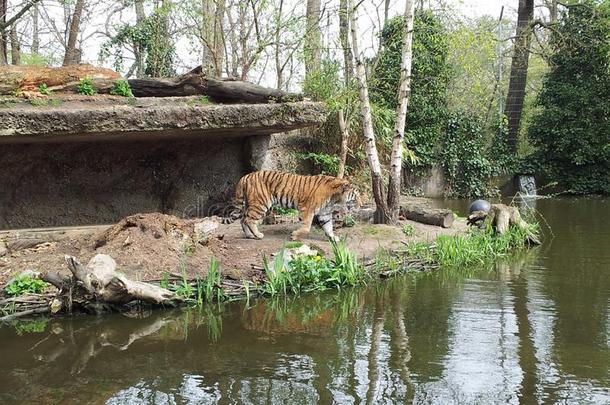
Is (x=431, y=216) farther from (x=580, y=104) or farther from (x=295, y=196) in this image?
(x=580, y=104)

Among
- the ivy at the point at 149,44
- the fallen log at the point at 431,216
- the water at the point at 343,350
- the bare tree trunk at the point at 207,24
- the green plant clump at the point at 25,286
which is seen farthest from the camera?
the ivy at the point at 149,44

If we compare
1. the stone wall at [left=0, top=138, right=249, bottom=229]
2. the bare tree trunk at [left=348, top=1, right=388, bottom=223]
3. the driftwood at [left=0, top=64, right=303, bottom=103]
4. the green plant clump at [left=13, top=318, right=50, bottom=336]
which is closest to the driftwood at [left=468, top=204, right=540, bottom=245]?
the bare tree trunk at [left=348, top=1, right=388, bottom=223]

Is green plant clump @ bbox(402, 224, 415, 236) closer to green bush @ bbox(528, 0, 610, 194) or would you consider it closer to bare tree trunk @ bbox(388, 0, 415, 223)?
bare tree trunk @ bbox(388, 0, 415, 223)

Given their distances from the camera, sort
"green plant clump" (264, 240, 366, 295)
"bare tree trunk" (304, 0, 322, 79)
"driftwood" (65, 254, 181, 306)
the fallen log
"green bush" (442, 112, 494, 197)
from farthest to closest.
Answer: "green bush" (442, 112, 494, 197), "bare tree trunk" (304, 0, 322, 79), the fallen log, "green plant clump" (264, 240, 366, 295), "driftwood" (65, 254, 181, 306)

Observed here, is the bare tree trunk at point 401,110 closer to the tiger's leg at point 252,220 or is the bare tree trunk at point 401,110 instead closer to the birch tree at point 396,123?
the birch tree at point 396,123

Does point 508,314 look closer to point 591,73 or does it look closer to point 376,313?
point 376,313

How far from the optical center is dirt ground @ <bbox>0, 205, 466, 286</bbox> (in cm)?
689

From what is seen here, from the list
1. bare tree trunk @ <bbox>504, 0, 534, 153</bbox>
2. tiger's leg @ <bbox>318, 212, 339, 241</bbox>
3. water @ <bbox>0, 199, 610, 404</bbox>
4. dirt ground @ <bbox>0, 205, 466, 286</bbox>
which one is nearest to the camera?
water @ <bbox>0, 199, 610, 404</bbox>

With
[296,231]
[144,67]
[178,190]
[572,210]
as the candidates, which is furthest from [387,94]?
[296,231]

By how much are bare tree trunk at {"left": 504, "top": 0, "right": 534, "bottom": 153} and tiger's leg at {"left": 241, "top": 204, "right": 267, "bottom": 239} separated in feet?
48.9

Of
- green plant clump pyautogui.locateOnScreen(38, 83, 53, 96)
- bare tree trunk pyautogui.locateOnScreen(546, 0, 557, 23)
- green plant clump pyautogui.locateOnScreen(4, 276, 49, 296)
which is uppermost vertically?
bare tree trunk pyautogui.locateOnScreen(546, 0, 557, 23)

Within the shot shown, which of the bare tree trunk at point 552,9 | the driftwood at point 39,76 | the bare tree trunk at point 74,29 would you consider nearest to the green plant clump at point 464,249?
the driftwood at point 39,76

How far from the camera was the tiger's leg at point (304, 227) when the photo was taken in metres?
8.59

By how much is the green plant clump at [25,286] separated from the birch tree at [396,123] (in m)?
5.12
